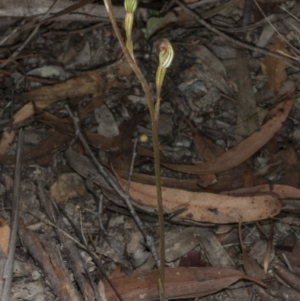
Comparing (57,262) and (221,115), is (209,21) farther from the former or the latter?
(57,262)

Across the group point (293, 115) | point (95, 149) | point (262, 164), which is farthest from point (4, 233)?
point (293, 115)

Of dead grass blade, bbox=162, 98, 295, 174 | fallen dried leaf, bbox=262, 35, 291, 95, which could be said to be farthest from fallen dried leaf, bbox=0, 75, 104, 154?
fallen dried leaf, bbox=262, 35, 291, 95

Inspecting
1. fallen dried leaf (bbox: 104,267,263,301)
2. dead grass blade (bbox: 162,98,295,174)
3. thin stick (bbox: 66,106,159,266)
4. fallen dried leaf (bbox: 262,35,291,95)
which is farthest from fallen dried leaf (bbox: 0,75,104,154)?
fallen dried leaf (bbox: 104,267,263,301)

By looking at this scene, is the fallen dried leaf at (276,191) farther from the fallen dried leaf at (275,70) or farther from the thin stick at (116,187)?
the fallen dried leaf at (275,70)

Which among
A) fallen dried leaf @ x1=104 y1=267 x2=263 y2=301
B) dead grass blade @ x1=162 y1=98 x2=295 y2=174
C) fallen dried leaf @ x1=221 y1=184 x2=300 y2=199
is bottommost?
fallen dried leaf @ x1=104 y1=267 x2=263 y2=301

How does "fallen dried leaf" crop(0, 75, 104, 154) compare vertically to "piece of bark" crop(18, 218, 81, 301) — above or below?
above

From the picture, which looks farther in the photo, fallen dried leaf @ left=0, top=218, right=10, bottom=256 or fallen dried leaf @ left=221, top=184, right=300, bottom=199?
fallen dried leaf @ left=221, top=184, right=300, bottom=199

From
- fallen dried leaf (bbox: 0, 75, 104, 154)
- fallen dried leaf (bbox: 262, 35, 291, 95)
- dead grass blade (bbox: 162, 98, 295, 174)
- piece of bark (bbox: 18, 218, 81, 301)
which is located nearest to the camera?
piece of bark (bbox: 18, 218, 81, 301)

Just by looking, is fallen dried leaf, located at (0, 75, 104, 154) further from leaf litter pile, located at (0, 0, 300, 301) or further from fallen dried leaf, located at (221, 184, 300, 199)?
fallen dried leaf, located at (221, 184, 300, 199)

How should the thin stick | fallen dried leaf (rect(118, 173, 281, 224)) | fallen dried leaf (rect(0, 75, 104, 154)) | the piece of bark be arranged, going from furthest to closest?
1. fallen dried leaf (rect(0, 75, 104, 154))
2. fallen dried leaf (rect(118, 173, 281, 224))
3. the thin stick
4. the piece of bark
